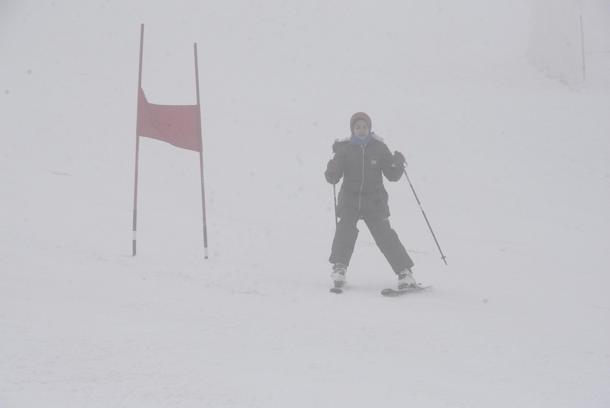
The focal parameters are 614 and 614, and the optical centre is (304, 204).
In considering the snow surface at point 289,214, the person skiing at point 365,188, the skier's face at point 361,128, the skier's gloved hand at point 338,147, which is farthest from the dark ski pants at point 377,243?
the skier's face at point 361,128

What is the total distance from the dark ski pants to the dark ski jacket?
0.27 feet

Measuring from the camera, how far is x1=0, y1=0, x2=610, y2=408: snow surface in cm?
393

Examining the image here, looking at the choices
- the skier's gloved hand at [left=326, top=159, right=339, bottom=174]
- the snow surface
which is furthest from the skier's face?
A: the snow surface

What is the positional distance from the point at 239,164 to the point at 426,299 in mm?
7766

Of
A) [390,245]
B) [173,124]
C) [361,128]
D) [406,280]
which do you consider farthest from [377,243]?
[173,124]

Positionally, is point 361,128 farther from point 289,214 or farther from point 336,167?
point 289,214

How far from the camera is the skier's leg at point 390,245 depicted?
6109mm

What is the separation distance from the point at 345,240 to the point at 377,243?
33 cm

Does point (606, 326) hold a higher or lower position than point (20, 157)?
lower

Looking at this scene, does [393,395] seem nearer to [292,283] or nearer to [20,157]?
[292,283]

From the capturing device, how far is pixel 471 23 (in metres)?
25.3

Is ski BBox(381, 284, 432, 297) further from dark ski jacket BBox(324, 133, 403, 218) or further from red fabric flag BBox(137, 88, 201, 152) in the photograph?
red fabric flag BBox(137, 88, 201, 152)

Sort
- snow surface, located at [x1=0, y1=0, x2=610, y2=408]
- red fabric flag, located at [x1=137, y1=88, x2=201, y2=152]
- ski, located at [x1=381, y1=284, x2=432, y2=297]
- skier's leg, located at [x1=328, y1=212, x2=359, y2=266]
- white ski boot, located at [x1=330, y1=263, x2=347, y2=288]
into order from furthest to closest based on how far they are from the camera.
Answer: red fabric flag, located at [x1=137, y1=88, x2=201, y2=152] → skier's leg, located at [x1=328, y1=212, x2=359, y2=266] → white ski boot, located at [x1=330, y1=263, x2=347, y2=288] → ski, located at [x1=381, y1=284, x2=432, y2=297] → snow surface, located at [x1=0, y1=0, x2=610, y2=408]

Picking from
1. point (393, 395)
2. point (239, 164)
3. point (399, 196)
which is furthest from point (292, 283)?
point (239, 164)
